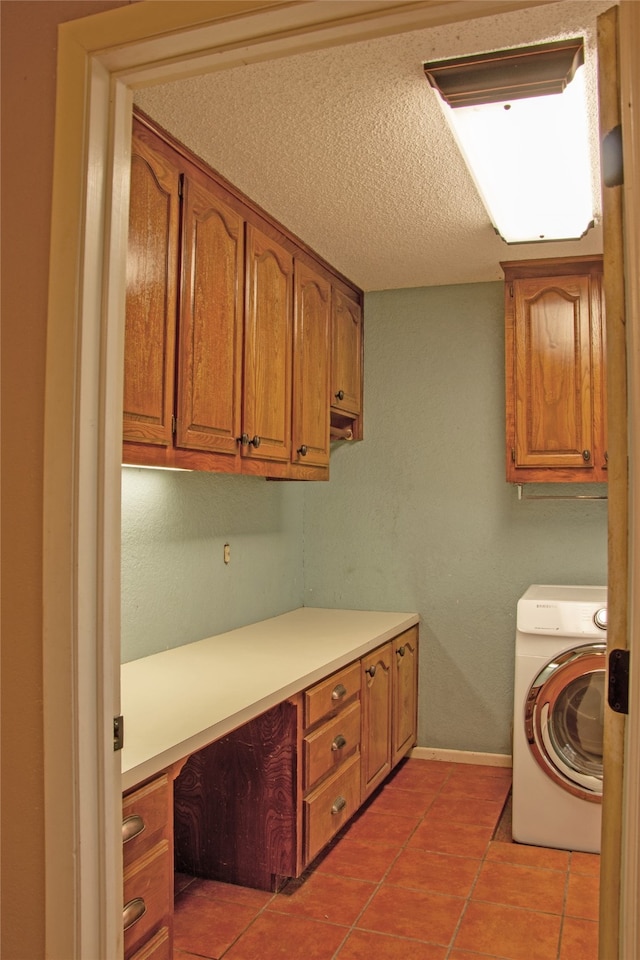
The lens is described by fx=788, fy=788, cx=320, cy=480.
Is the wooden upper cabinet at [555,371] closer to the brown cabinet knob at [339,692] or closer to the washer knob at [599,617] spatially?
the washer knob at [599,617]

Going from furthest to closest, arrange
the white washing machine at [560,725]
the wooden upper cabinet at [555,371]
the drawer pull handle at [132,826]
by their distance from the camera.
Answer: the wooden upper cabinet at [555,371], the white washing machine at [560,725], the drawer pull handle at [132,826]

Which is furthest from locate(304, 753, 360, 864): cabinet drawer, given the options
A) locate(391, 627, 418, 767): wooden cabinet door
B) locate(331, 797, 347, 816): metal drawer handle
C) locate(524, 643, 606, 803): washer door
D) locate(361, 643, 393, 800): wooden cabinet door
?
locate(524, 643, 606, 803): washer door

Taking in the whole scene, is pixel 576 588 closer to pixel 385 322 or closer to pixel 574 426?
pixel 574 426

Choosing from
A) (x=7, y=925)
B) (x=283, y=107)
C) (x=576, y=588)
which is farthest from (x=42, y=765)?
(x=576, y=588)

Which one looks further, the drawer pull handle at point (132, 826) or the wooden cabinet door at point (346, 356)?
the wooden cabinet door at point (346, 356)

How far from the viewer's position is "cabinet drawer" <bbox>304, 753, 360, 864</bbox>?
2578 millimetres

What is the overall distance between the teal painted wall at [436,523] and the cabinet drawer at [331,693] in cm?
69

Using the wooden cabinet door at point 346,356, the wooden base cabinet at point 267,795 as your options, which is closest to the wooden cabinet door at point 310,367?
the wooden cabinet door at point 346,356

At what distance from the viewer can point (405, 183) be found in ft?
8.61

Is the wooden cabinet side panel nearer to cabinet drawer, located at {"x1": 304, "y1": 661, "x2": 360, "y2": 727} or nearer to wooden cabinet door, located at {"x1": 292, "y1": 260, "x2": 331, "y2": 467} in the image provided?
cabinet drawer, located at {"x1": 304, "y1": 661, "x2": 360, "y2": 727}

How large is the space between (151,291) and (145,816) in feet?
4.32

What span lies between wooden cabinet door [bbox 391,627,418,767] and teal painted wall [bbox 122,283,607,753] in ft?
0.29

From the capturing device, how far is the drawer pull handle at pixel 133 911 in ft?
5.29

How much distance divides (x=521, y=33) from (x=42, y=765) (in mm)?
1837
